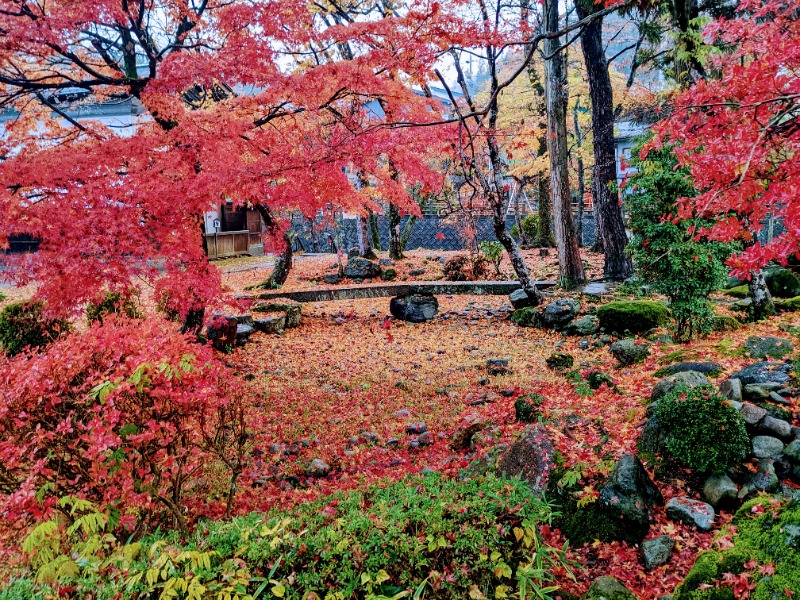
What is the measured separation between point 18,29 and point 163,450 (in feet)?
20.4

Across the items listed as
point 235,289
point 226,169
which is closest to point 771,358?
point 226,169

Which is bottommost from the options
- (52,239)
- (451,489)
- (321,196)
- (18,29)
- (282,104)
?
(451,489)

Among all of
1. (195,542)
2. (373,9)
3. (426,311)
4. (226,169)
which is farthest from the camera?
(373,9)

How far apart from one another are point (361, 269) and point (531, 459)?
41.2 ft

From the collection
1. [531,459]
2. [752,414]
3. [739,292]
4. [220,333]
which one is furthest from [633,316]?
[220,333]

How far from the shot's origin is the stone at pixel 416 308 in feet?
39.7

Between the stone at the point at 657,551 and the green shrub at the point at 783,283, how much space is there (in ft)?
25.5

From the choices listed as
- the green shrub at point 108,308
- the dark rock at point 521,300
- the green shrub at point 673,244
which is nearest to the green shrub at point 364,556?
the green shrub at point 673,244

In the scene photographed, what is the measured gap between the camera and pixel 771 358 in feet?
19.1

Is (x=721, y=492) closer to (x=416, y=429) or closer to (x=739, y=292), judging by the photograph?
(x=416, y=429)

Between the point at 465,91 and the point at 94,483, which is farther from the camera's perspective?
the point at 465,91

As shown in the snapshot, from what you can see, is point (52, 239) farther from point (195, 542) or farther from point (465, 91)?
point (465, 91)

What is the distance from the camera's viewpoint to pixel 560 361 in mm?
7957

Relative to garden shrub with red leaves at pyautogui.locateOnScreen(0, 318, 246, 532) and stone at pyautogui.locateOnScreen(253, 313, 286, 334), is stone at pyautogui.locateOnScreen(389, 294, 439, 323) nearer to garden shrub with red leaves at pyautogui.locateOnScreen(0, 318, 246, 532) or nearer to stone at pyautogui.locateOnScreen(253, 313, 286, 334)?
stone at pyautogui.locateOnScreen(253, 313, 286, 334)
